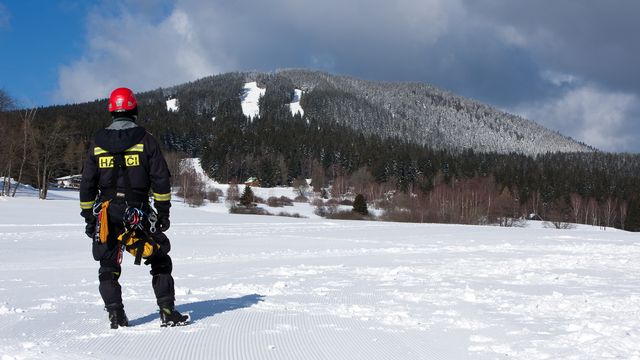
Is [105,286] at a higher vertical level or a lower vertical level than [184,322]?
higher

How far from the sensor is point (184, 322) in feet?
17.4

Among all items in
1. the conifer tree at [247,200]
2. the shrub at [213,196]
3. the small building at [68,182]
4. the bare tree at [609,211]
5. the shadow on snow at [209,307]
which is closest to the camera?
the shadow on snow at [209,307]

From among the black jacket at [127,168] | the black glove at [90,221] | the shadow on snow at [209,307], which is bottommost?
the shadow on snow at [209,307]

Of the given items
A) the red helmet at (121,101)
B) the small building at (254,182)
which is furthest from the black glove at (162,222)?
the small building at (254,182)

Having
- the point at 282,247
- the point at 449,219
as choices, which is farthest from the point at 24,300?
the point at 449,219

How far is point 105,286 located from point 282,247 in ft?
44.6

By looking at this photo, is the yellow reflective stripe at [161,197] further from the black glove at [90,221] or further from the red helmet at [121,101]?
the red helmet at [121,101]

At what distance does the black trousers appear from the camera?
5254mm

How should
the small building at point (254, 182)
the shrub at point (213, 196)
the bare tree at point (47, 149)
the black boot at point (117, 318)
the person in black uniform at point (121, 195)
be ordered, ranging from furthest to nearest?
1. the small building at point (254, 182)
2. the shrub at point (213, 196)
3. the bare tree at point (47, 149)
4. the person in black uniform at point (121, 195)
5. the black boot at point (117, 318)

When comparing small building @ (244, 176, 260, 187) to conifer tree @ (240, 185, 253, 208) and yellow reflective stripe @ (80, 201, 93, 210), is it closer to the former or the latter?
conifer tree @ (240, 185, 253, 208)

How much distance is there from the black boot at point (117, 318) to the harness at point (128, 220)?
516 mm

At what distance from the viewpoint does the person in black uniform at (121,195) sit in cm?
522

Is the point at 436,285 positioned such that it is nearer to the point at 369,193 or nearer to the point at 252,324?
the point at 252,324

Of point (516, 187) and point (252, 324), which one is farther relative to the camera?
point (516, 187)
